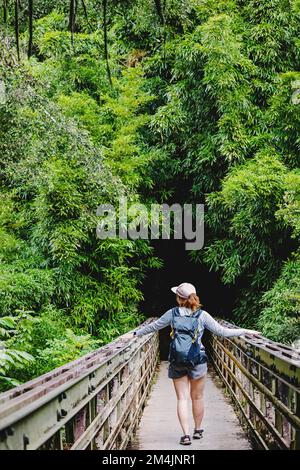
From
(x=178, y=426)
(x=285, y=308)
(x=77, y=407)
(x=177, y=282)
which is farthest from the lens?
(x=177, y=282)

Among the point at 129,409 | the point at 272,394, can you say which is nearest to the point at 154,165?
the point at 129,409

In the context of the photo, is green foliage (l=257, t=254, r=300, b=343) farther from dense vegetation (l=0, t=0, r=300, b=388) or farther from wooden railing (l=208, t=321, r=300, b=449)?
wooden railing (l=208, t=321, r=300, b=449)

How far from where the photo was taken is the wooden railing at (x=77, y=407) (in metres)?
1.71

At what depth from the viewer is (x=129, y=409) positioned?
4422mm

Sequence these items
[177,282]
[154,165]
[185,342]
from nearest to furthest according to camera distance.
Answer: [185,342], [154,165], [177,282]

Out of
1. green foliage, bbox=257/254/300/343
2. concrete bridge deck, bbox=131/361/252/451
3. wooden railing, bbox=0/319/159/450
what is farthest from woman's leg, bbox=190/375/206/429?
green foliage, bbox=257/254/300/343

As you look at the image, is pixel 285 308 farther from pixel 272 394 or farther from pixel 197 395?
pixel 272 394

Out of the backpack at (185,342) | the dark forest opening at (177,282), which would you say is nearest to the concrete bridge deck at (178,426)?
the backpack at (185,342)

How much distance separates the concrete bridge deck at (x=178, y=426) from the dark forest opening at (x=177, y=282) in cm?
696

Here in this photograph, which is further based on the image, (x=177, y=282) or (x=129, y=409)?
(x=177, y=282)

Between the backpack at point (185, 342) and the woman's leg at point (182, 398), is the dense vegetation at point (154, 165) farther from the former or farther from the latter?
the backpack at point (185, 342)

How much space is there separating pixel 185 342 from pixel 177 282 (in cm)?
1169

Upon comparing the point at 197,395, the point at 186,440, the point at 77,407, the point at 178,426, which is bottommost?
the point at 178,426

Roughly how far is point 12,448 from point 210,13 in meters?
11.1
